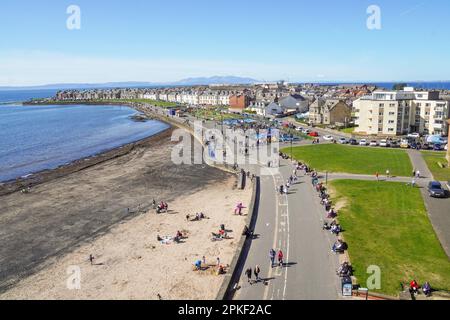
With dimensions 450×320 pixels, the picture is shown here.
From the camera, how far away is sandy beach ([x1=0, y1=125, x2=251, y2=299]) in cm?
2212

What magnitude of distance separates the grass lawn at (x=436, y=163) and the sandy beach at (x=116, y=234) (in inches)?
820

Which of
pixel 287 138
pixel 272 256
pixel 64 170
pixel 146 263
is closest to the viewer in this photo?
pixel 272 256

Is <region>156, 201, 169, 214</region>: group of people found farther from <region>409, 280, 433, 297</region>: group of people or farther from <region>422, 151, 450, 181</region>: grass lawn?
<region>422, 151, 450, 181</region>: grass lawn

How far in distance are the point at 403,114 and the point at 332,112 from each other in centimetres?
1974

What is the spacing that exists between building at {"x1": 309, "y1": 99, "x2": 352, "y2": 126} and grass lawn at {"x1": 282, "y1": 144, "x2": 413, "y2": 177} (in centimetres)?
2660

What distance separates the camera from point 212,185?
44.3 meters

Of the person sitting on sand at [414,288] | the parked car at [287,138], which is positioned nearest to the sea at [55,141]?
the parked car at [287,138]

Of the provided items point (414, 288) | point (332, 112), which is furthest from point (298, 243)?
point (332, 112)

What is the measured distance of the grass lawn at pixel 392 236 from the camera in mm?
20375

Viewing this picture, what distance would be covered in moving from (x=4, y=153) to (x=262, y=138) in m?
49.8

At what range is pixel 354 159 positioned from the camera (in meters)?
49.5

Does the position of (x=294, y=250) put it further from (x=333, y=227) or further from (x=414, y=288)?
(x=414, y=288)

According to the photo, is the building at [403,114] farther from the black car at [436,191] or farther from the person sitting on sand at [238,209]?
the person sitting on sand at [238,209]

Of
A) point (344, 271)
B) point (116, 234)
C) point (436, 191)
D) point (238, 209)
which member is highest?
point (436, 191)
